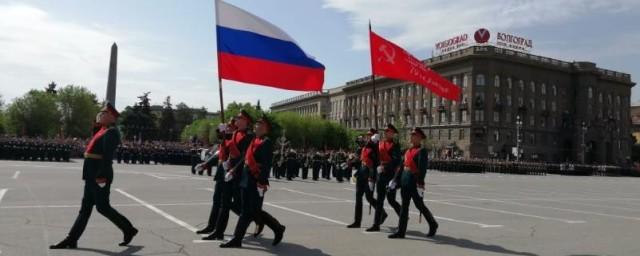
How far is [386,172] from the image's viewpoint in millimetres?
10391

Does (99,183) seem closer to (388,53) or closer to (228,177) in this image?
(228,177)

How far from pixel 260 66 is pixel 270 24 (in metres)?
0.88

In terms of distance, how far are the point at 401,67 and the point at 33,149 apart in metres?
31.2

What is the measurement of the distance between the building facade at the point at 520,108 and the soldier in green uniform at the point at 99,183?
8300cm

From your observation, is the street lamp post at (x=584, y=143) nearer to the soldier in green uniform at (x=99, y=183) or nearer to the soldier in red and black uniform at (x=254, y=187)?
the soldier in red and black uniform at (x=254, y=187)

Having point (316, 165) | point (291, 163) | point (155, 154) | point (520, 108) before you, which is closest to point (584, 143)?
point (520, 108)

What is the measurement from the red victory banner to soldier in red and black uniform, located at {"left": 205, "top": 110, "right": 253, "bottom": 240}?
4.47 metres

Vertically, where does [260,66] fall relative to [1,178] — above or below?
above

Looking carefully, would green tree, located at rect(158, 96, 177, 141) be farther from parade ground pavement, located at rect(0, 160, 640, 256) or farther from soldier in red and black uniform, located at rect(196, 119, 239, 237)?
soldier in red and black uniform, located at rect(196, 119, 239, 237)

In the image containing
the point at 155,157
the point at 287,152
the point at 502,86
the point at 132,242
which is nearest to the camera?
the point at 132,242

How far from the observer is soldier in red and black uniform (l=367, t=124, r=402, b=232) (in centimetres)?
1038

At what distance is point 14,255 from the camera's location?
7.20 metres

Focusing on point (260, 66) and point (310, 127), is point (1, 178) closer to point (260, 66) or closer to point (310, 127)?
point (260, 66)

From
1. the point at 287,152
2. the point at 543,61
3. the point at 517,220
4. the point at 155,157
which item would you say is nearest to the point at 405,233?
the point at 517,220
